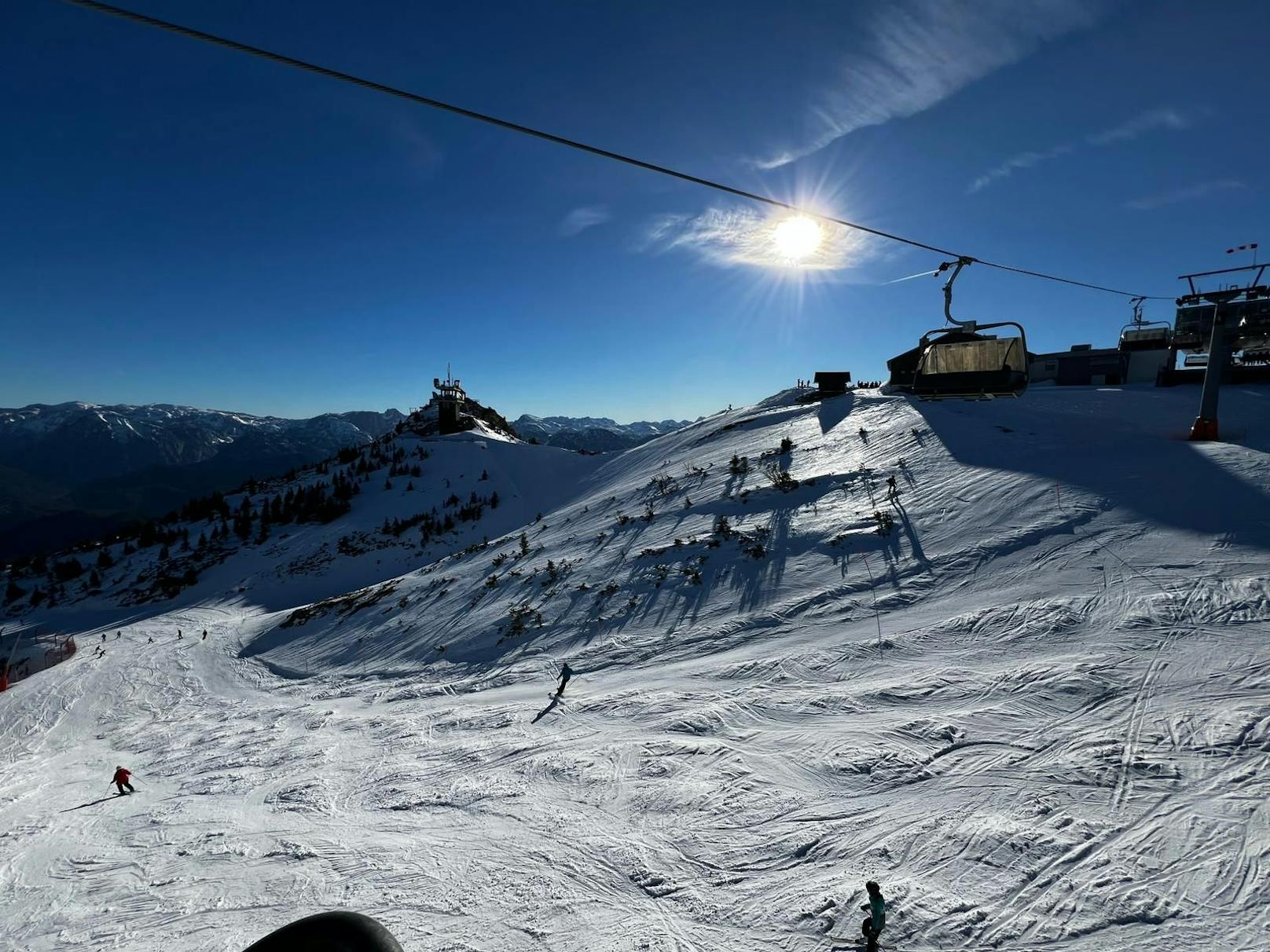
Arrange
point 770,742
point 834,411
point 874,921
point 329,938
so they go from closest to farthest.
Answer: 1. point 329,938
2. point 874,921
3. point 770,742
4. point 834,411

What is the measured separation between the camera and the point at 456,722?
11.4 m

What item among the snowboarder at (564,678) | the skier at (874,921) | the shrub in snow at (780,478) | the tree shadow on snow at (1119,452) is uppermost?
the tree shadow on snow at (1119,452)

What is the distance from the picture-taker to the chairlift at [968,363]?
1329 centimetres

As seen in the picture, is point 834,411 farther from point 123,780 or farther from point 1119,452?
point 123,780

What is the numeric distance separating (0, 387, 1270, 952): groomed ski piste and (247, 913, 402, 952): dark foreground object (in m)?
3.39

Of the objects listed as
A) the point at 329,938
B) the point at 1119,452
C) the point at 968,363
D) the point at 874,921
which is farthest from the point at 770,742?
the point at 1119,452

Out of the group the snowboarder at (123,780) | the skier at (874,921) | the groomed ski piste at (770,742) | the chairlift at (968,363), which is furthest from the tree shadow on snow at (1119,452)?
the snowboarder at (123,780)

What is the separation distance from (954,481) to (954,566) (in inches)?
193

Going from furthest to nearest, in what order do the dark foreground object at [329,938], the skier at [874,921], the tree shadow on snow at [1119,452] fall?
the tree shadow on snow at [1119,452] < the skier at [874,921] < the dark foreground object at [329,938]

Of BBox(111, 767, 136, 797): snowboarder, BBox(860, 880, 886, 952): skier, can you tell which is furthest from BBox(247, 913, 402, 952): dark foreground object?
BBox(111, 767, 136, 797): snowboarder

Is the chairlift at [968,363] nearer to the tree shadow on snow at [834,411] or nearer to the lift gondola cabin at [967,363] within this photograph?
the lift gondola cabin at [967,363]

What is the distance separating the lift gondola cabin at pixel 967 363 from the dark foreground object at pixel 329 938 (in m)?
15.7

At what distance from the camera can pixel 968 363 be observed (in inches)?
559

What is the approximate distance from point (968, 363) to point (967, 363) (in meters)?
0.02
